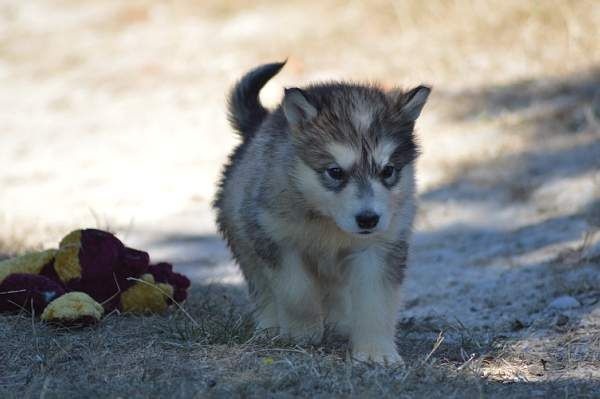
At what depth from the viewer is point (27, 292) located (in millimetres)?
5191

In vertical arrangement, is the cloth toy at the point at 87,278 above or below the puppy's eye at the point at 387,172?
below

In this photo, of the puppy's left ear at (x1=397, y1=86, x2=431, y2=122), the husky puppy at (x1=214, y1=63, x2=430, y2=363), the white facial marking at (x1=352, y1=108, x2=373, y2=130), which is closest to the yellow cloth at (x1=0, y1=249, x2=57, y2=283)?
the husky puppy at (x1=214, y1=63, x2=430, y2=363)

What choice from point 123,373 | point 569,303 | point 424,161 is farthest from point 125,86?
point 123,373

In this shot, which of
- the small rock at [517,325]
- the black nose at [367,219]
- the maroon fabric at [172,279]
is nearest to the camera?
the black nose at [367,219]

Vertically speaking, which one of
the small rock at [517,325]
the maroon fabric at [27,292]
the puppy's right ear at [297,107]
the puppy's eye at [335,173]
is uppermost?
the puppy's right ear at [297,107]

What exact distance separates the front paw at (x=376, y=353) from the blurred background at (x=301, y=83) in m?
1.61

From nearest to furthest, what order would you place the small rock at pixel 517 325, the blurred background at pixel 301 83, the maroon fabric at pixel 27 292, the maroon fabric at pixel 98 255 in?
the maroon fabric at pixel 27 292, the maroon fabric at pixel 98 255, the small rock at pixel 517 325, the blurred background at pixel 301 83

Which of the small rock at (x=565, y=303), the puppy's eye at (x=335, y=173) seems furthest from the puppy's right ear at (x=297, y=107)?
the small rock at (x=565, y=303)

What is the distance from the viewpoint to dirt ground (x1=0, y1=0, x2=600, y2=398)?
448 centimetres

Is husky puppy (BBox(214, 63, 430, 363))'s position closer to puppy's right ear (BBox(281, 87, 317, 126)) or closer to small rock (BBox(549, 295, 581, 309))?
Answer: puppy's right ear (BBox(281, 87, 317, 126))

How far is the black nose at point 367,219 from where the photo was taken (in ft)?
14.6

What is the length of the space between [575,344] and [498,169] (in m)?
3.91

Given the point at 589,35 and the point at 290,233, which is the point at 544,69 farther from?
the point at 290,233

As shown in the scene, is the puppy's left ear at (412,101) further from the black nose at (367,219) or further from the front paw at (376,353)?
the front paw at (376,353)
